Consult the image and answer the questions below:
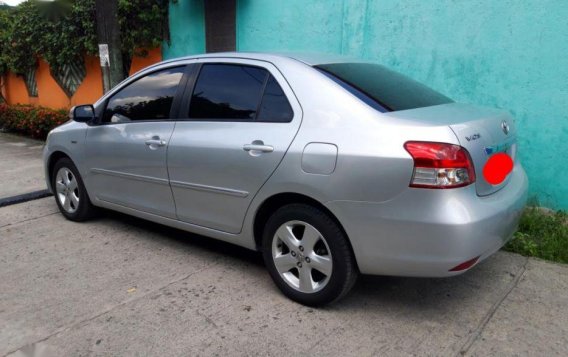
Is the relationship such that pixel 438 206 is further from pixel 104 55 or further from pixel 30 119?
pixel 30 119

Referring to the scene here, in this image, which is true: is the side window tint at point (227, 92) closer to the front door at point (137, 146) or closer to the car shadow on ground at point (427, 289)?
the front door at point (137, 146)

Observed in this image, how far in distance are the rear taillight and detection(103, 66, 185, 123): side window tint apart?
211cm

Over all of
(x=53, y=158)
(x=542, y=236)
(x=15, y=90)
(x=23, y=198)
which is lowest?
(x=23, y=198)

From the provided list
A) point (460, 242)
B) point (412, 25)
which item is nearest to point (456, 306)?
point (460, 242)

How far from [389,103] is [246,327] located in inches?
65.0

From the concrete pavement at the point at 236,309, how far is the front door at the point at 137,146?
495 millimetres

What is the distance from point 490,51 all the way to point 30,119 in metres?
9.38

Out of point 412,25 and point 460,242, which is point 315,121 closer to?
point 460,242

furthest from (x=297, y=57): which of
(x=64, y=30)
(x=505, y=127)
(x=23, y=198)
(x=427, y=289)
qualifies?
(x=64, y=30)

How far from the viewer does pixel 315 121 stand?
2984mm

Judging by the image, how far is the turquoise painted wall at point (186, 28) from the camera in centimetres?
799

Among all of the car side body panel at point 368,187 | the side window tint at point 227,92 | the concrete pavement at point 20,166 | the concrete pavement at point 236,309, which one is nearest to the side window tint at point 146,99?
the side window tint at point 227,92

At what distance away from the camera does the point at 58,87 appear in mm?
11344

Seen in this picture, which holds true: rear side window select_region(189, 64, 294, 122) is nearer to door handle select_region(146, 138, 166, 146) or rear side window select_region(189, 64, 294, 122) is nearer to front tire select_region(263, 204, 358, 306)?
door handle select_region(146, 138, 166, 146)
